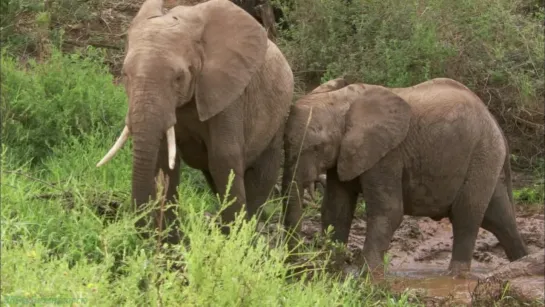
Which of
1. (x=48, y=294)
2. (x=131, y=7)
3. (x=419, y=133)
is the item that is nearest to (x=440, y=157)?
(x=419, y=133)

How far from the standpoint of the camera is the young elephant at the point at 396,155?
726 centimetres

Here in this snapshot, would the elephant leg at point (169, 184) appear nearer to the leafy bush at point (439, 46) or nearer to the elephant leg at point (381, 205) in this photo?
the elephant leg at point (381, 205)

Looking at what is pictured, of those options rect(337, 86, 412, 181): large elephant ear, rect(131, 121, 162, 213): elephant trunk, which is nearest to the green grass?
rect(131, 121, 162, 213): elephant trunk

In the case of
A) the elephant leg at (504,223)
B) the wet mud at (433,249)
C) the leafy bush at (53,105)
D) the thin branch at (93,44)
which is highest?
the leafy bush at (53,105)

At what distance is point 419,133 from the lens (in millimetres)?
7676

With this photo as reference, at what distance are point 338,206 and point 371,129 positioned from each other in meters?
0.57

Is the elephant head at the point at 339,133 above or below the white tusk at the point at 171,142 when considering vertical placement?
below

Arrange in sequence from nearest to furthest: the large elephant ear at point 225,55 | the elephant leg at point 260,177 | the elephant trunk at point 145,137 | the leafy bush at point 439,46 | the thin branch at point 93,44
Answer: the elephant trunk at point 145,137
the large elephant ear at point 225,55
the elephant leg at point 260,177
the leafy bush at point 439,46
the thin branch at point 93,44

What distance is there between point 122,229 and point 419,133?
2.80m

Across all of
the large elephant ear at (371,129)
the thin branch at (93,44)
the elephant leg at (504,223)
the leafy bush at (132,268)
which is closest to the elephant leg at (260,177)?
the large elephant ear at (371,129)

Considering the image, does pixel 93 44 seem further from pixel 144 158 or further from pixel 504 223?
pixel 144 158

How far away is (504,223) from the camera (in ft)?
26.7

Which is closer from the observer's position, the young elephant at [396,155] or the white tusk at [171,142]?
the white tusk at [171,142]

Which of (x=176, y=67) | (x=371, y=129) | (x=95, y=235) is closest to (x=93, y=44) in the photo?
(x=371, y=129)
